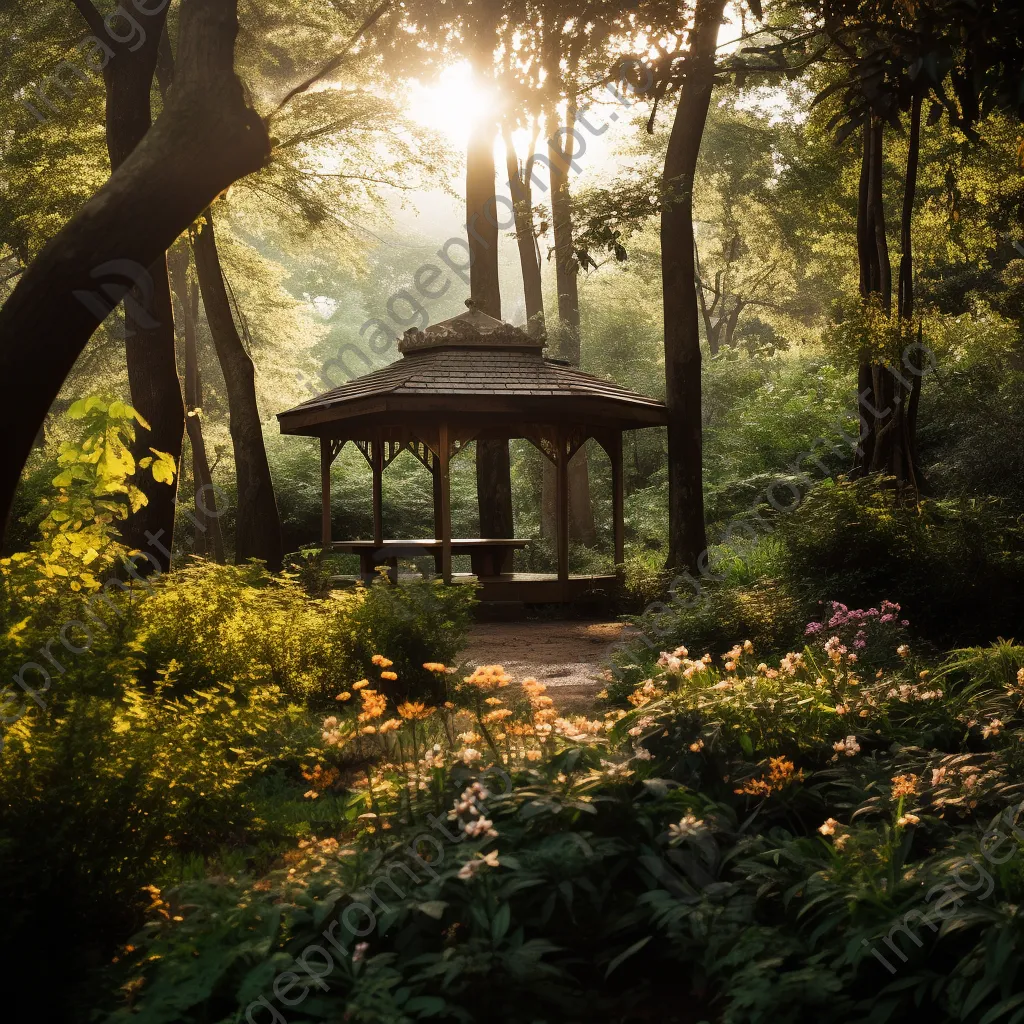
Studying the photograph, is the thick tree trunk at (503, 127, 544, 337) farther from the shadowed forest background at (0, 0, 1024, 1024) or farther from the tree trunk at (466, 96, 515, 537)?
the shadowed forest background at (0, 0, 1024, 1024)

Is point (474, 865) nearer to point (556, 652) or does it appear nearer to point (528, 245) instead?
point (556, 652)

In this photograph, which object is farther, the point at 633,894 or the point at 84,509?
the point at 84,509

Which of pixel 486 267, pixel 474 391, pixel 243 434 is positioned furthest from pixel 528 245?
pixel 474 391

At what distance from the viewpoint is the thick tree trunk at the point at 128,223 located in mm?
3850

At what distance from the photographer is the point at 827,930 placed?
128 inches

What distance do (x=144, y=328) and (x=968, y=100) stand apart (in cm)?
913

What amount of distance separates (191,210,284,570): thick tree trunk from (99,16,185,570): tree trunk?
615cm

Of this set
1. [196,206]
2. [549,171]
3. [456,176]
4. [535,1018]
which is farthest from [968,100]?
[549,171]

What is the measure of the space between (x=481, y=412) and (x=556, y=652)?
5150 millimetres

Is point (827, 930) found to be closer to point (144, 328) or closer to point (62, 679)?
point (62, 679)

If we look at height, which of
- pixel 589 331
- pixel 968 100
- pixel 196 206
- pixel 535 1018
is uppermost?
pixel 589 331

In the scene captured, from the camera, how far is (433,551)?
1706cm

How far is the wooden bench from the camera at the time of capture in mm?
16922

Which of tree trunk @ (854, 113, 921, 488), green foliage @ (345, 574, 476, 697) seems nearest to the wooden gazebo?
tree trunk @ (854, 113, 921, 488)
